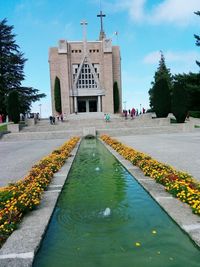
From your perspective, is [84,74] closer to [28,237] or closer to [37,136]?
[37,136]

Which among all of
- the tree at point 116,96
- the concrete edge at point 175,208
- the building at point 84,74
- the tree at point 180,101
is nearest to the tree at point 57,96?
the building at point 84,74

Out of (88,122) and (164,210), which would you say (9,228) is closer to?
(164,210)

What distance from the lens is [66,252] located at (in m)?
3.54

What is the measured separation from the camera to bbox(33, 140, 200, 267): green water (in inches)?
130

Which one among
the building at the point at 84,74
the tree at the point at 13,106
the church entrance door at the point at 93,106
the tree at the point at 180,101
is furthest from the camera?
the church entrance door at the point at 93,106

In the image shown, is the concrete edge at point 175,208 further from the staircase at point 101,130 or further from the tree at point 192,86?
the tree at point 192,86

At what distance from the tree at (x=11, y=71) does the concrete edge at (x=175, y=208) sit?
37.5 metres

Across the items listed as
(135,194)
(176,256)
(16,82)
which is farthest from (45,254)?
(16,82)

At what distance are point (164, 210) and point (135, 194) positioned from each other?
4.23 feet

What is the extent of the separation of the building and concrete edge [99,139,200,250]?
38369mm

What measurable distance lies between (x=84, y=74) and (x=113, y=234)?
143 feet

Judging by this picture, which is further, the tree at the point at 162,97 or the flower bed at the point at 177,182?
the tree at the point at 162,97

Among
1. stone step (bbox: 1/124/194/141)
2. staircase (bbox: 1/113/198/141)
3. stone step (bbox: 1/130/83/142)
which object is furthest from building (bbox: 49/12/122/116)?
stone step (bbox: 1/130/83/142)

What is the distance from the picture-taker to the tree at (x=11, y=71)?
139 ft
